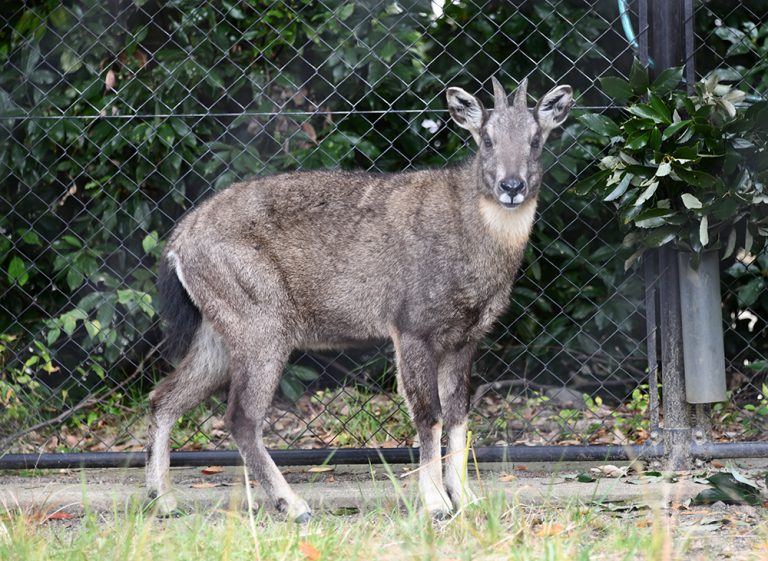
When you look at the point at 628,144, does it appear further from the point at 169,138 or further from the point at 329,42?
the point at 169,138

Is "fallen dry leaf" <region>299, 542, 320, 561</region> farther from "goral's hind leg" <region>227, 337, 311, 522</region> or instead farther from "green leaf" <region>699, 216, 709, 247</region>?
"green leaf" <region>699, 216, 709, 247</region>

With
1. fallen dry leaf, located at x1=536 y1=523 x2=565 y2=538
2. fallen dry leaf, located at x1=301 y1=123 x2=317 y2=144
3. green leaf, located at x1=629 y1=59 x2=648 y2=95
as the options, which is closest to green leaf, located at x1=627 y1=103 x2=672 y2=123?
green leaf, located at x1=629 y1=59 x2=648 y2=95

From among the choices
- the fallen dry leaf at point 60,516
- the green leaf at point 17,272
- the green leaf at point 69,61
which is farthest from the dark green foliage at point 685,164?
the green leaf at point 17,272

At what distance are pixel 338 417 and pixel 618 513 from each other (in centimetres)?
193

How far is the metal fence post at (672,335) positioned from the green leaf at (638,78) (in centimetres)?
19

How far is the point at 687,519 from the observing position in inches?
175

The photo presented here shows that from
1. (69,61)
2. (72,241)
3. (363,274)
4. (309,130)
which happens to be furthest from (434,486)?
(69,61)

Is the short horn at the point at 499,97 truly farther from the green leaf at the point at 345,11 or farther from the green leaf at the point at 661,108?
the green leaf at the point at 345,11

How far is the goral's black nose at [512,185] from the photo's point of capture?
4.89 metres

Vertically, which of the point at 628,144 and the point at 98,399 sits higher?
the point at 628,144

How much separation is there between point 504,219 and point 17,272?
9.22 feet

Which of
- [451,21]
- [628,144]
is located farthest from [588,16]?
[628,144]

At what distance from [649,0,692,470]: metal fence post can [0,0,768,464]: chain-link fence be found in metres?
0.63

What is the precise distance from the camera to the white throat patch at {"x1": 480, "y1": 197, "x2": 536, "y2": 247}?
511 centimetres
